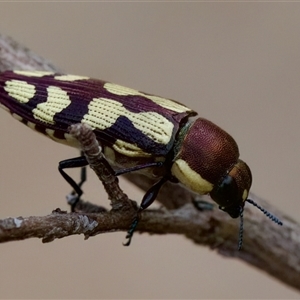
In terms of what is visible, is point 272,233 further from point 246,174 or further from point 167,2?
point 167,2

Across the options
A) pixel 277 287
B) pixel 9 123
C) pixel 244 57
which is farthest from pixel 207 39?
pixel 277 287

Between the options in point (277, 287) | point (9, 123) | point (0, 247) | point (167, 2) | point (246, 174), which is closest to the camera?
point (246, 174)

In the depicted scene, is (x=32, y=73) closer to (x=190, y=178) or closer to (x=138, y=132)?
(x=138, y=132)

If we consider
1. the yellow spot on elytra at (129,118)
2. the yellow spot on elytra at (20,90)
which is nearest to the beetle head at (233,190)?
the yellow spot on elytra at (129,118)

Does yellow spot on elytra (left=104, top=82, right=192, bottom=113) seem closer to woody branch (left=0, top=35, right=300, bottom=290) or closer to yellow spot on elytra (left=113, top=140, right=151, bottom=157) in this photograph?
yellow spot on elytra (left=113, top=140, right=151, bottom=157)

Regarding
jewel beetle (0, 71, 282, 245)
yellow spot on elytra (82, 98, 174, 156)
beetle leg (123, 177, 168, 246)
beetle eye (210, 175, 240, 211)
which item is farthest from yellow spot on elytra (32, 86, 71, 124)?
beetle eye (210, 175, 240, 211)

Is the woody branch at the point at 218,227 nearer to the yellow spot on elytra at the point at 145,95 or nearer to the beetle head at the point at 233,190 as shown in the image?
the beetle head at the point at 233,190
